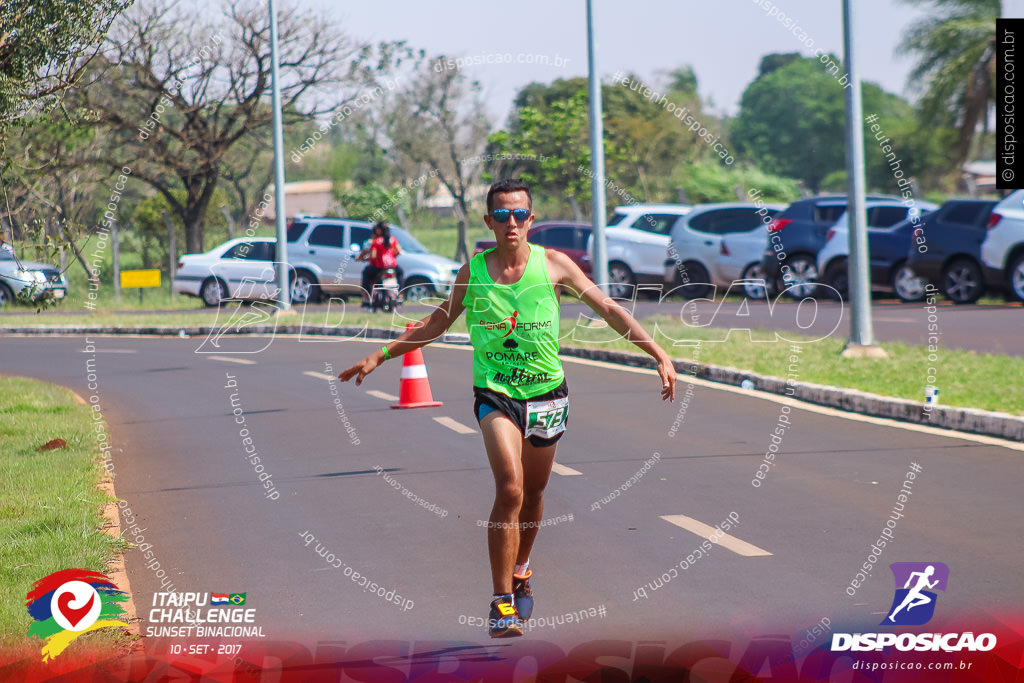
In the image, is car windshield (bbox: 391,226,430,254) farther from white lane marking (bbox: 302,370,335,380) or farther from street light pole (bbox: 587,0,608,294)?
white lane marking (bbox: 302,370,335,380)

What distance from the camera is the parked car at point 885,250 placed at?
2380 centimetres

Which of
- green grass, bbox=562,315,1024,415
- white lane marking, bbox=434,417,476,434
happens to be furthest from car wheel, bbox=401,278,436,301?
white lane marking, bbox=434,417,476,434

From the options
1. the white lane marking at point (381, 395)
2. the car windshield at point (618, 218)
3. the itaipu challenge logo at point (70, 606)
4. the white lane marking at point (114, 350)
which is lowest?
the white lane marking at point (114, 350)

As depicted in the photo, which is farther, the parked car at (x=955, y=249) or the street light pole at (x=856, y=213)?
the parked car at (x=955, y=249)

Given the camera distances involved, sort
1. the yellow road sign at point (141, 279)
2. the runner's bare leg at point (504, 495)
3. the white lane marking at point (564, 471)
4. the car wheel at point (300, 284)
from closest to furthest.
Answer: the runner's bare leg at point (504, 495) < the white lane marking at point (564, 471) < the car wheel at point (300, 284) < the yellow road sign at point (141, 279)

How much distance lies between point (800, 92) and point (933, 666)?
98336 millimetres

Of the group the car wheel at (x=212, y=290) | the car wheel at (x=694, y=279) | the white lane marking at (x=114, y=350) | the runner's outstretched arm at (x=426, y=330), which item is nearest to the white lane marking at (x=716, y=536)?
the runner's outstretched arm at (x=426, y=330)

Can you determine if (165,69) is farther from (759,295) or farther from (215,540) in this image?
(215,540)

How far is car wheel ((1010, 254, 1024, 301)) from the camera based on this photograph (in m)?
21.4

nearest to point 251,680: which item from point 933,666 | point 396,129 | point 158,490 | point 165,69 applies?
point 933,666

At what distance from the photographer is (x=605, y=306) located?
6008mm

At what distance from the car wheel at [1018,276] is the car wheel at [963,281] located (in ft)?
2.28

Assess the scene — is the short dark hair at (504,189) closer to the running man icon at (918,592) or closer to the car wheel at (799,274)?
the running man icon at (918,592)

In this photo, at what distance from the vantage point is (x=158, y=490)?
9.22 m
